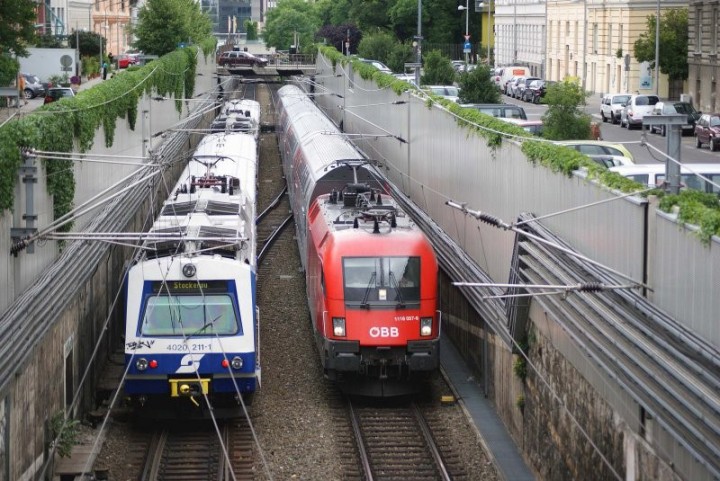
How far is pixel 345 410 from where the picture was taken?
20.8 meters

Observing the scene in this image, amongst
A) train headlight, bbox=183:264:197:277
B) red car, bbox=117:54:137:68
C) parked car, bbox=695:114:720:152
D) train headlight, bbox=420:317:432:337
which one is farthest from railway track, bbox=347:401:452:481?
red car, bbox=117:54:137:68

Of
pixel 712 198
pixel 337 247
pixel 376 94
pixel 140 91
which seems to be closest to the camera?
pixel 712 198

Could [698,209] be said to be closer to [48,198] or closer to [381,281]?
[381,281]

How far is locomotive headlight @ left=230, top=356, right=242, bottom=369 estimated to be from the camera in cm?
1862

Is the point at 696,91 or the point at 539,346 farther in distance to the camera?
the point at 696,91

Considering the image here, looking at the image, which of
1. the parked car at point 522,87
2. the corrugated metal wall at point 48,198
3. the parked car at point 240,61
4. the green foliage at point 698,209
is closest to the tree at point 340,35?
the parked car at point 240,61

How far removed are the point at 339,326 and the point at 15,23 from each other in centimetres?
2982

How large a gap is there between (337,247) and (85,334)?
168 inches

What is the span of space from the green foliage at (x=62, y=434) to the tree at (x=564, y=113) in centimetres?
1968

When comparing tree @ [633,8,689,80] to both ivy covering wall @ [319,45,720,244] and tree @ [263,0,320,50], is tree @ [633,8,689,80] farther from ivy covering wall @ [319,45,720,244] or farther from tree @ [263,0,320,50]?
tree @ [263,0,320,50]

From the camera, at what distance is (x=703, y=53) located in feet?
209

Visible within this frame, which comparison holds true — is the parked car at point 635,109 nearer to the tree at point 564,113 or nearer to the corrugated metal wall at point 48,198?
the tree at point 564,113

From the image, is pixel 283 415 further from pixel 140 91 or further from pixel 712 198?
pixel 140 91

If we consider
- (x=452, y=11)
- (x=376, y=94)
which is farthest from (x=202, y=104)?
(x=452, y=11)
